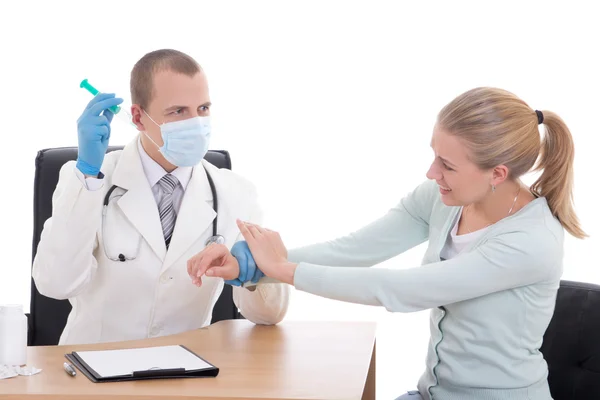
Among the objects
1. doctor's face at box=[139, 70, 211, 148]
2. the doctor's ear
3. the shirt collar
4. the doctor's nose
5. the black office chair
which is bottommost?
the black office chair

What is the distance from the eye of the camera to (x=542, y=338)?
1962 millimetres

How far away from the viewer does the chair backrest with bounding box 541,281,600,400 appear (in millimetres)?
1992

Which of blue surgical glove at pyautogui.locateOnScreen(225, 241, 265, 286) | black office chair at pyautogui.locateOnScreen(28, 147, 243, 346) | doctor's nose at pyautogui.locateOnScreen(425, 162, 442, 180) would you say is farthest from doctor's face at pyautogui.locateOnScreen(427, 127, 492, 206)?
black office chair at pyautogui.locateOnScreen(28, 147, 243, 346)

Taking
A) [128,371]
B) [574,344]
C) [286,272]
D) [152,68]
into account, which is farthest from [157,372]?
[574,344]

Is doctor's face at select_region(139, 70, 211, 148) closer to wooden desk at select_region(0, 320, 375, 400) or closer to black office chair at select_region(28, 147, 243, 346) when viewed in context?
black office chair at select_region(28, 147, 243, 346)

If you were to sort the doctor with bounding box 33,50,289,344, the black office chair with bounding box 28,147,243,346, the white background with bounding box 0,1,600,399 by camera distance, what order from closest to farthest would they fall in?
the doctor with bounding box 33,50,289,344, the black office chair with bounding box 28,147,243,346, the white background with bounding box 0,1,600,399

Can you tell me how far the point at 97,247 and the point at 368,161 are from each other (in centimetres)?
130

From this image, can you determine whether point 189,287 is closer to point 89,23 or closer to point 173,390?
point 173,390

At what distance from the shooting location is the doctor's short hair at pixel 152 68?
2.23 m

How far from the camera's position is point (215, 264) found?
208 centimetres

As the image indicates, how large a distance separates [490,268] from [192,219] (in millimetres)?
870

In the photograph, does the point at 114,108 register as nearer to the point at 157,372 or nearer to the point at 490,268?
the point at 157,372

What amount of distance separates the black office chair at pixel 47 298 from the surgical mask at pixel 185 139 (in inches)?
14.4

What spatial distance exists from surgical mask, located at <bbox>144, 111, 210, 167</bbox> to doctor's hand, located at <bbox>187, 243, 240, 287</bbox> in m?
0.28
